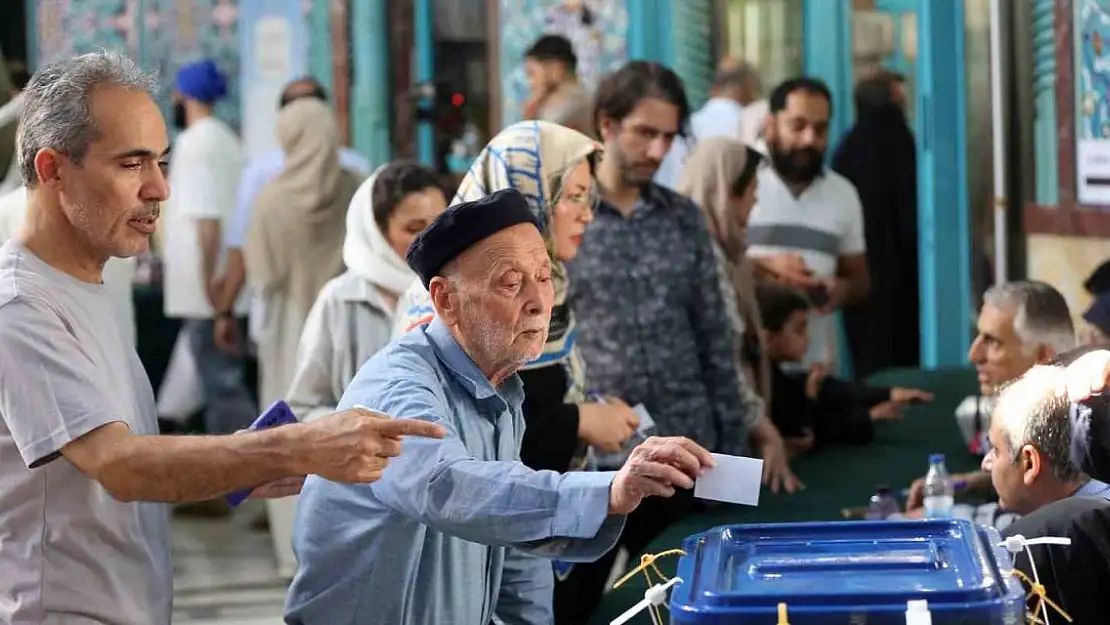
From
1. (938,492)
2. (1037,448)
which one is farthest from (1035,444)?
(938,492)

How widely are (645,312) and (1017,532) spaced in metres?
1.70

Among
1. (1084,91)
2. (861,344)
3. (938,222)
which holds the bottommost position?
(861,344)

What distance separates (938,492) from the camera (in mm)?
3869

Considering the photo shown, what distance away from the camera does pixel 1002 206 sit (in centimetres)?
609

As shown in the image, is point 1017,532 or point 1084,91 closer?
point 1017,532

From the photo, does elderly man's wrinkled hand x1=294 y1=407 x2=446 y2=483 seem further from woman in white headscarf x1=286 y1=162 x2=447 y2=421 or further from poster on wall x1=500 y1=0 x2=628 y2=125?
poster on wall x1=500 y1=0 x2=628 y2=125

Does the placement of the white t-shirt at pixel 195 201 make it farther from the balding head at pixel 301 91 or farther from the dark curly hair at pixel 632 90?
the dark curly hair at pixel 632 90

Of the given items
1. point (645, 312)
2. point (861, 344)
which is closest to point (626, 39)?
point (861, 344)

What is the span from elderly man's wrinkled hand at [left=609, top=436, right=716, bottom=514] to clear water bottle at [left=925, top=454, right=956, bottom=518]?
164cm

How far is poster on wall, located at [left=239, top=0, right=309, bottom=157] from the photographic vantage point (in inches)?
348

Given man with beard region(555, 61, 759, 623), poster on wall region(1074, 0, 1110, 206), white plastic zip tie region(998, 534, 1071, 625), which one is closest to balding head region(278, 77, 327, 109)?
man with beard region(555, 61, 759, 623)

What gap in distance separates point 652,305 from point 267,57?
200 inches

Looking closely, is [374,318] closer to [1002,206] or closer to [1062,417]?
[1062,417]

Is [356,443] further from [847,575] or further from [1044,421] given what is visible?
[1044,421]
